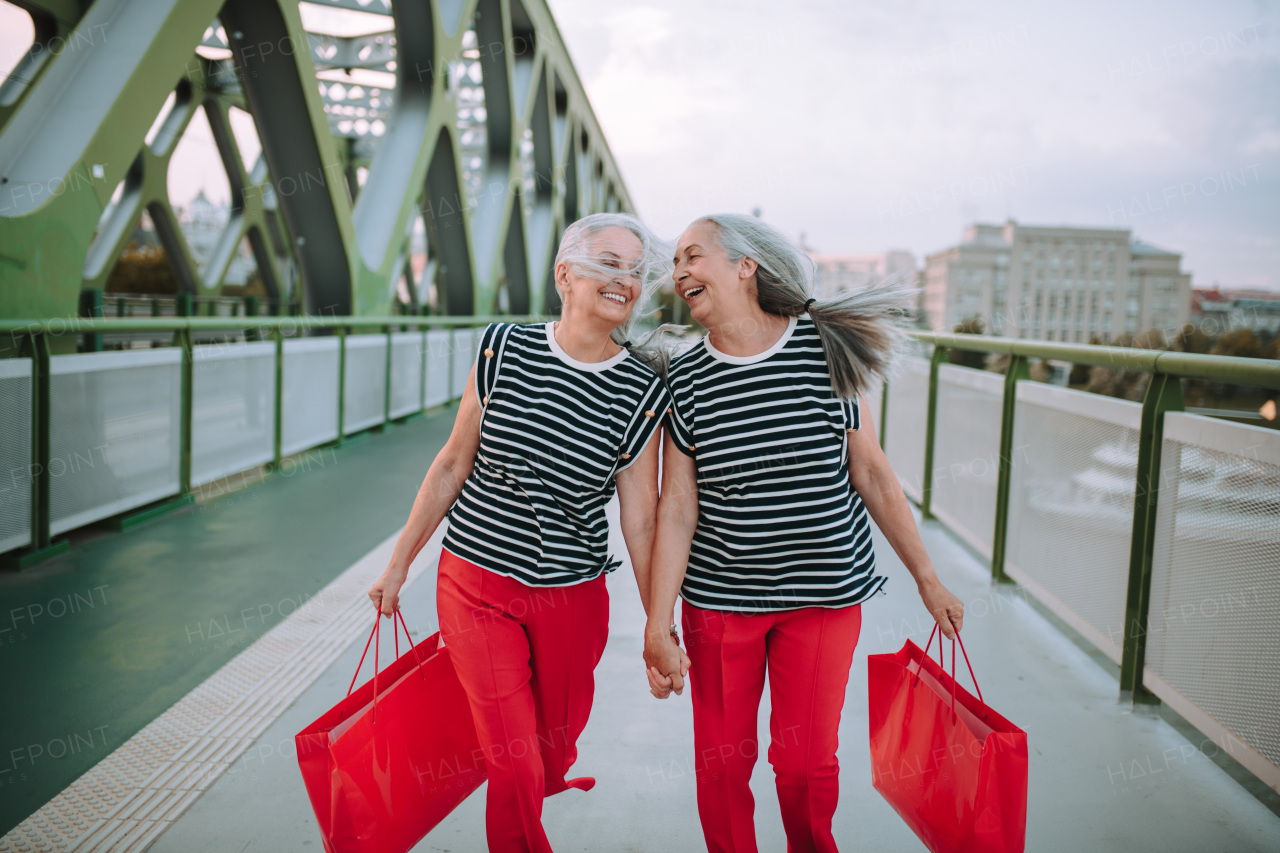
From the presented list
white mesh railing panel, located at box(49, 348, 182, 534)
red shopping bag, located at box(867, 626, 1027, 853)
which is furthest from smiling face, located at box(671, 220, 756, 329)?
white mesh railing panel, located at box(49, 348, 182, 534)

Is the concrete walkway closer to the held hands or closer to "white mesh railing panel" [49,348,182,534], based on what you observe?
the held hands

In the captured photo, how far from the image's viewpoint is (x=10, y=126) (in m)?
4.96

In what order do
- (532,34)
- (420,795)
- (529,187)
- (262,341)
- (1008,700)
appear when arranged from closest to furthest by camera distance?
(420,795) → (1008,700) → (262,341) → (532,34) → (529,187)

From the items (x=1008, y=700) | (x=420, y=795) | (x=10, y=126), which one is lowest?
(x=1008, y=700)

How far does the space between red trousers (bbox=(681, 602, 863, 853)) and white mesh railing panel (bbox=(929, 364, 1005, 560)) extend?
269 cm

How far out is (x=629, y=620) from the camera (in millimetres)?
3750

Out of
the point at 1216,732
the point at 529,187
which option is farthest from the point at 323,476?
the point at 529,187

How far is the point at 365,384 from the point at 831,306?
24.7ft

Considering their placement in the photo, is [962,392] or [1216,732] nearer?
[1216,732]

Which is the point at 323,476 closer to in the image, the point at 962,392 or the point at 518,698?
the point at 962,392

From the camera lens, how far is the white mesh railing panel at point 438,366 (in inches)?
435

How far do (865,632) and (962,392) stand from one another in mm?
1949

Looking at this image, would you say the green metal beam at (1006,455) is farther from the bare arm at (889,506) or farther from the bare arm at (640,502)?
the bare arm at (640,502)

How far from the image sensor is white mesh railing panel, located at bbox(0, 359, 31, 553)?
3852 millimetres
